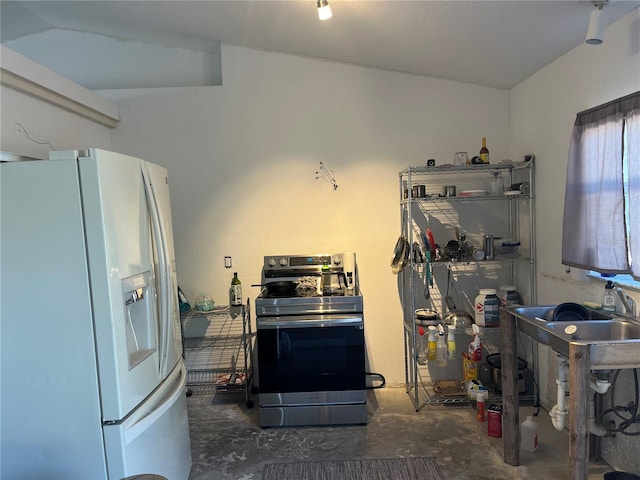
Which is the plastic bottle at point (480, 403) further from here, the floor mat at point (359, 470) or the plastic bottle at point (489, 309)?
the floor mat at point (359, 470)

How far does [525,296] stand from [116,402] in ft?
9.10

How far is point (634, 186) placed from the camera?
1.95m

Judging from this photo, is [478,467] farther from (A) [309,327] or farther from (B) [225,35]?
(B) [225,35]

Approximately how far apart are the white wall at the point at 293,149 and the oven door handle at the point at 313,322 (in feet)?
2.08

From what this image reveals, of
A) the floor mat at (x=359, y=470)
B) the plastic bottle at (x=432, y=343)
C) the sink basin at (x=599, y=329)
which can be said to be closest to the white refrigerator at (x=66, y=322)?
the floor mat at (x=359, y=470)

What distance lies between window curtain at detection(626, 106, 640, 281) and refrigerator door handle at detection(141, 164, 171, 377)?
2185 mm

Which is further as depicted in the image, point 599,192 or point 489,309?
point 489,309

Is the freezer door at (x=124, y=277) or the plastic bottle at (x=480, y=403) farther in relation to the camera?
the plastic bottle at (x=480, y=403)

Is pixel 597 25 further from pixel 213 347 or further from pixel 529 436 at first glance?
pixel 213 347

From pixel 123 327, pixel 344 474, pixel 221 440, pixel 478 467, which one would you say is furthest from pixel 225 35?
pixel 478 467

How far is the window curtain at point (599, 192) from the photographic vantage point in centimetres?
201

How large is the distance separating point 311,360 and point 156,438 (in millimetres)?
1150

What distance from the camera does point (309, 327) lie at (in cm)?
272

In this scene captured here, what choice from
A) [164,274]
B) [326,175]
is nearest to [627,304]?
[326,175]
